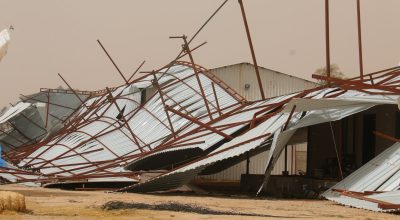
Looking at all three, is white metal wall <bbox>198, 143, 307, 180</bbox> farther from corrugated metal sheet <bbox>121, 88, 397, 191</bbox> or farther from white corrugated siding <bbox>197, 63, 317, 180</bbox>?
corrugated metal sheet <bbox>121, 88, 397, 191</bbox>

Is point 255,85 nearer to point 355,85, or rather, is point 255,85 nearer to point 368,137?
point 368,137

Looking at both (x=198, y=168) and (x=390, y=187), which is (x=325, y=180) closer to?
(x=198, y=168)

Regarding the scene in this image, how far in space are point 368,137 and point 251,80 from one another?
1580cm

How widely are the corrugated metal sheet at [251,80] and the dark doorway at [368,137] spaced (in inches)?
600

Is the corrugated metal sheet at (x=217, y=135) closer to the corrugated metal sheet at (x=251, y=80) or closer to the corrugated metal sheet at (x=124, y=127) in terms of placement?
the corrugated metal sheet at (x=124, y=127)

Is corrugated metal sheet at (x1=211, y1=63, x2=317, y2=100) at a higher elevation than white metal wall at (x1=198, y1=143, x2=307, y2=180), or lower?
higher

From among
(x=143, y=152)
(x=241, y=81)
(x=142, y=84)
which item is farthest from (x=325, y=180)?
(x=241, y=81)

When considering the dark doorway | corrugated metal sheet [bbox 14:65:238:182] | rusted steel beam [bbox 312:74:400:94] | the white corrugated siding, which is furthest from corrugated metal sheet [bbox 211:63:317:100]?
rusted steel beam [bbox 312:74:400:94]

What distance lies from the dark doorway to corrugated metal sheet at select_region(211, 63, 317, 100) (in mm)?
15228

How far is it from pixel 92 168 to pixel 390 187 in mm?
10833

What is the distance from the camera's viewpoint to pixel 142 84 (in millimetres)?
31141

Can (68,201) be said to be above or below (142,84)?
below

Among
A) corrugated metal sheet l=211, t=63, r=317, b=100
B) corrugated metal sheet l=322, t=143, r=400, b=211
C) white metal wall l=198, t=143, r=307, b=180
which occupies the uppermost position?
corrugated metal sheet l=211, t=63, r=317, b=100

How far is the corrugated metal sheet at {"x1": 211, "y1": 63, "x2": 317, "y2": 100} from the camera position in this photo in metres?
34.7
